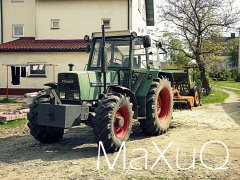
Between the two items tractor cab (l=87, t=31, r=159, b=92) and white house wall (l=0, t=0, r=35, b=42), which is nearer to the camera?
tractor cab (l=87, t=31, r=159, b=92)

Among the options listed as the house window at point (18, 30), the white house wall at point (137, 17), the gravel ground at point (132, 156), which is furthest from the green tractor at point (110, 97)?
the house window at point (18, 30)

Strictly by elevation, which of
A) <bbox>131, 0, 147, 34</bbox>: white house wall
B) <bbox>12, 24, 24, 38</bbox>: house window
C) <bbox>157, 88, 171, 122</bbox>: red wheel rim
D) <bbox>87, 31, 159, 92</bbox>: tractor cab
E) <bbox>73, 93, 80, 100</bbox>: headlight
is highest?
<bbox>131, 0, 147, 34</bbox>: white house wall

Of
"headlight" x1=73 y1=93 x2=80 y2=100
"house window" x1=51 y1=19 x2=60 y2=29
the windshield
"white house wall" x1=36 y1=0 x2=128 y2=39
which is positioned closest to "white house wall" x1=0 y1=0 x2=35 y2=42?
"white house wall" x1=36 y1=0 x2=128 y2=39

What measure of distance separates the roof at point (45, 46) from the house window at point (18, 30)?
1.82m

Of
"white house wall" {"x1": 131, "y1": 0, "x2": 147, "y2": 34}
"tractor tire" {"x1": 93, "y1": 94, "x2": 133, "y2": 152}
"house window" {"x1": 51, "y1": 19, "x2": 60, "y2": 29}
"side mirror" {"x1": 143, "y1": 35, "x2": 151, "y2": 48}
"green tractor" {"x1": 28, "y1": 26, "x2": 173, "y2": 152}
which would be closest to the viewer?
"tractor tire" {"x1": 93, "y1": 94, "x2": 133, "y2": 152}

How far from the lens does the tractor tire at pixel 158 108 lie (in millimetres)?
8867

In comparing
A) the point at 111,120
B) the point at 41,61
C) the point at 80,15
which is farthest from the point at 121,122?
the point at 80,15

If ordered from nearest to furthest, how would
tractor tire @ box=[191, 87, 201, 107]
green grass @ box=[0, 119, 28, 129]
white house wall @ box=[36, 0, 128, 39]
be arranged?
green grass @ box=[0, 119, 28, 129]
tractor tire @ box=[191, 87, 201, 107]
white house wall @ box=[36, 0, 128, 39]

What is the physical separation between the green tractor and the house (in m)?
12.3

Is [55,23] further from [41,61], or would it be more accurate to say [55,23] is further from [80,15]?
[41,61]

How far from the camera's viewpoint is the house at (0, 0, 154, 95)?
21.8 metres

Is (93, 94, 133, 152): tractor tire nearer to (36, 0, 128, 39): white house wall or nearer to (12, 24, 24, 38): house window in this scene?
(36, 0, 128, 39): white house wall

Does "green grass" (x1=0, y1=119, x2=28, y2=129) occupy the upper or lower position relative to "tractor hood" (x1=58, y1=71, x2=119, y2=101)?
lower

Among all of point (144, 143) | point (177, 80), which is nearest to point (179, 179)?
point (144, 143)
